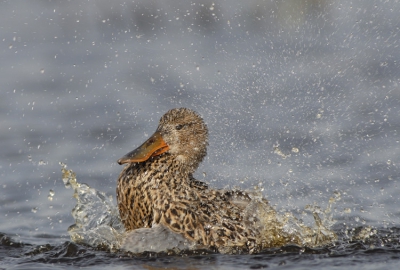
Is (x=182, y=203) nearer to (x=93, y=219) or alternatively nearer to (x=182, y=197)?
(x=182, y=197)

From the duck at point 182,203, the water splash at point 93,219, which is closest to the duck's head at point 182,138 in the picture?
the duck at point 182,203

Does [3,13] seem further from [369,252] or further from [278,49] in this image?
[369,252]

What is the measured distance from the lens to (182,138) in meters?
6.73

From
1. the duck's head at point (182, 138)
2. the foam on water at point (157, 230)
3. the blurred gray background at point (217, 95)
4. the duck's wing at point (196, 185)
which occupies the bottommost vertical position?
the foam on water at point (157, 230)

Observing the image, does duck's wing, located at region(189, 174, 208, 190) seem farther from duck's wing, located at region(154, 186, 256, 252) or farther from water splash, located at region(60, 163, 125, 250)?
water splash, located at region(60, 163, 125, 250)

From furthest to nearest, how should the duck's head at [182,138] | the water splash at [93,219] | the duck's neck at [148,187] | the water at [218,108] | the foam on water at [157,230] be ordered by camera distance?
1. the water at [218,108]
2. the duck's head at [182,138]
3. the water splash at [93,219]
4. the duck's neck at [148,187]
5. the foam on water at [157,230]

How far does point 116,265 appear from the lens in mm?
6039

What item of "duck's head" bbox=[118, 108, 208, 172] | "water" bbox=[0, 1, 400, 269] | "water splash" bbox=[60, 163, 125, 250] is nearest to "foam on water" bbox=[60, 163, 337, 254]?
"water splash" bbox=[60, 163, 125, 250]

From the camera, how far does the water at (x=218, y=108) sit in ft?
23.4

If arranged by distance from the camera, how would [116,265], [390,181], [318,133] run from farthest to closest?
[318,133] < [390,181] < [116,265]

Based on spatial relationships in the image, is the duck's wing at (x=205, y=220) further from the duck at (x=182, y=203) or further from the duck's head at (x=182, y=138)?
the duck's head at (x=182, y=138)

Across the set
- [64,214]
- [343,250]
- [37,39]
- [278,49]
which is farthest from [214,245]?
[37,39]

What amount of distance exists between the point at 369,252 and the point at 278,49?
16.9 feet

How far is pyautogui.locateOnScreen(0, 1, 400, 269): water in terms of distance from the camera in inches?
281
